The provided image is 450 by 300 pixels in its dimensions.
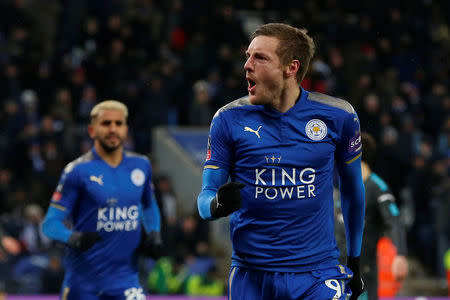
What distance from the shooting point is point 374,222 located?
6602 millimetres

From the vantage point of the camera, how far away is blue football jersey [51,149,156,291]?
593 centimetres

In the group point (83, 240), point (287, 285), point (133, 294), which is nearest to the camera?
point (287, 285)

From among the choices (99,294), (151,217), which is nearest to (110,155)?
(151,217)

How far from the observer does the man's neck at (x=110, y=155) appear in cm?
629

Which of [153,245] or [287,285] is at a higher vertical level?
[287,285]

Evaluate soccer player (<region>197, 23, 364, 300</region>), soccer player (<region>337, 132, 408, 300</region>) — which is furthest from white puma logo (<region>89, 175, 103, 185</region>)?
soccer player (<region>197, 23, 364, 300</region>)

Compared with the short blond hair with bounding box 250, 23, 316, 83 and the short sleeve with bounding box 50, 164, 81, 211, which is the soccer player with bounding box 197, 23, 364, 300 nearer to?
the short blond hair with bounding box 250, 23, 316, 83

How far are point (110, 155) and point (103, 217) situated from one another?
536mm

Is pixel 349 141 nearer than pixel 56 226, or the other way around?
pixel 349 141

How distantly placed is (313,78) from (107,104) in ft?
31.0

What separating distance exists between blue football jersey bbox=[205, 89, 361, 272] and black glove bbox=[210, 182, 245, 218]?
1.20ft

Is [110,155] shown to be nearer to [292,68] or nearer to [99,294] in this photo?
[99,294]

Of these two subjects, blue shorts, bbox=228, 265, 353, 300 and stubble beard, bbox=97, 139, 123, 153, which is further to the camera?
stubble beard, bbox=97, 139, 123, 153

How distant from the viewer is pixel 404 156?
14.5 m
